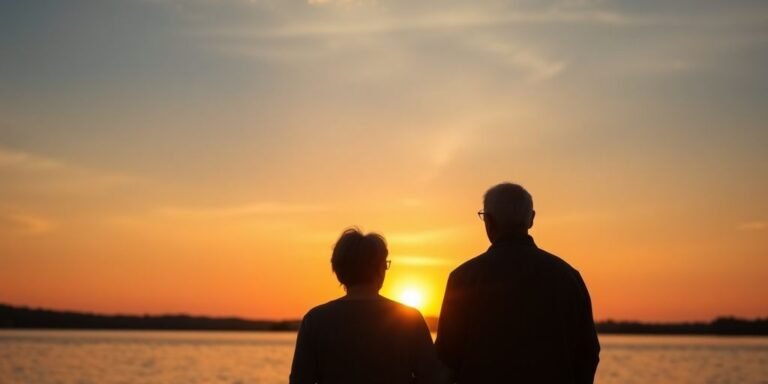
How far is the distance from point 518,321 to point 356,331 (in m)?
0.98

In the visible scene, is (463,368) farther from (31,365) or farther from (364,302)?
(31,365)

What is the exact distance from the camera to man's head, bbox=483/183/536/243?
19.7ft

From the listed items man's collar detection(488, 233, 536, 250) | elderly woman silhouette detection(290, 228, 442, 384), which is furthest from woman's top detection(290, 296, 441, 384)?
man's collar detection(488, 233, 536, 250)

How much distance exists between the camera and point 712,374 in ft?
141

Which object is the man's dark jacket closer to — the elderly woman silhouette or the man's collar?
the man's collar

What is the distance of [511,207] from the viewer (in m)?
6.01

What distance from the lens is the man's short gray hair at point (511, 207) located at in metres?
6.02

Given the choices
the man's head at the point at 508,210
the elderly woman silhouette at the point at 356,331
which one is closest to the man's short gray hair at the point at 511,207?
the man's head at the point at 508,210

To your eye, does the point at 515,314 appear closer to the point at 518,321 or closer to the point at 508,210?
the point at 518,321

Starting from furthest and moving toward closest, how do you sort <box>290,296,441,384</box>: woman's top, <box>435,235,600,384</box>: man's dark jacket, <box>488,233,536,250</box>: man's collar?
1. <box>488,233,536,250</box>: man's collar
2. <box>435,235,600,384</box>: man's dark jacket
3. <box>290,296,441,384</box>: woman's top

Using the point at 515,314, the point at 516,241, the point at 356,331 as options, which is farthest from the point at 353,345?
the point at 516,241

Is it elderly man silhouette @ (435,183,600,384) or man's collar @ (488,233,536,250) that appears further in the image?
man's collar @ (488,233,536,250)

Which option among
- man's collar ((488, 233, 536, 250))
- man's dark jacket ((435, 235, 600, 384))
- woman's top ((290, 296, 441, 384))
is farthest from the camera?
man's collar ((488, 233, 536, 250))

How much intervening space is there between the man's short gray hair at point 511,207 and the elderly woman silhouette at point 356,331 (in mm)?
812
